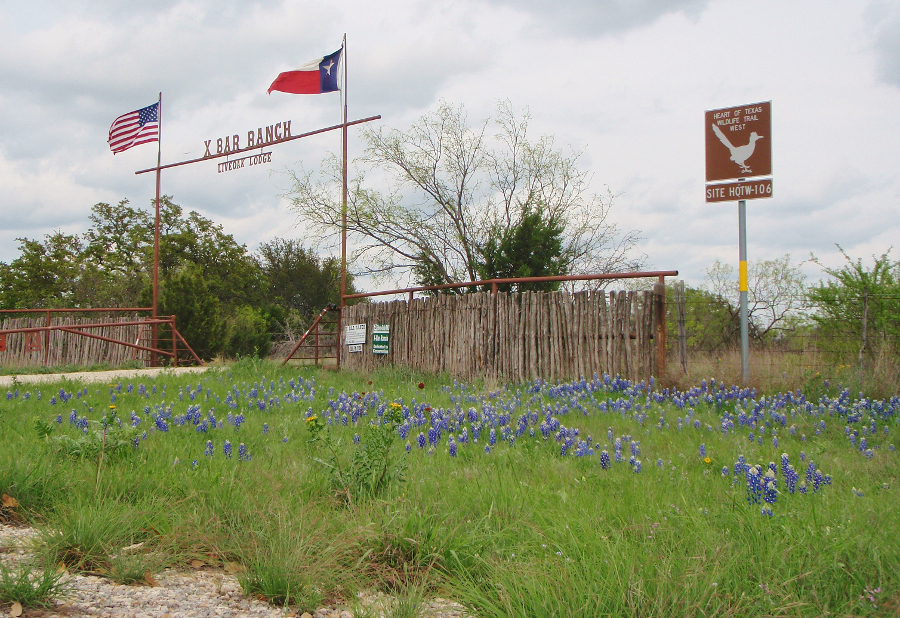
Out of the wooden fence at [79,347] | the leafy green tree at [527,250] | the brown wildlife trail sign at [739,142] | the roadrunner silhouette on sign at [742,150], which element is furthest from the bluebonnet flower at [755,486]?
the wooden fence at [79,347]

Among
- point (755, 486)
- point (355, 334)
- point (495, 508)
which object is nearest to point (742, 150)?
point (755, 486)

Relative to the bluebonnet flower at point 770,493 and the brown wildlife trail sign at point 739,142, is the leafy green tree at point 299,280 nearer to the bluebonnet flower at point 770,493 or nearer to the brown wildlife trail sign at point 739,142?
the brown wildlife trail sign at point 739,142

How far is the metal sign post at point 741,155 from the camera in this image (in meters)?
8.99

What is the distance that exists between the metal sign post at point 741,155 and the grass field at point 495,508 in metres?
3.91

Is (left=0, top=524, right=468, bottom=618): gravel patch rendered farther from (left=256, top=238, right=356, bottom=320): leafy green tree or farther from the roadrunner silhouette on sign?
(left=256, top=238, right=356, bottom=320): leafy green tree

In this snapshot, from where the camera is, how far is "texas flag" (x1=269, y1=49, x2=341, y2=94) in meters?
18.5

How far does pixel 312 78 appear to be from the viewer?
741 inches

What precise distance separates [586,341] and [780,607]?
7079mm

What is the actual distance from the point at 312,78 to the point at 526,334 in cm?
1266

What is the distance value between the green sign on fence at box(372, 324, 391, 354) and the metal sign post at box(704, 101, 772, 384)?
6.02 metres

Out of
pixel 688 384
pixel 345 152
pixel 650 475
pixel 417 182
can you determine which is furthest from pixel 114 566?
pixel 417 182

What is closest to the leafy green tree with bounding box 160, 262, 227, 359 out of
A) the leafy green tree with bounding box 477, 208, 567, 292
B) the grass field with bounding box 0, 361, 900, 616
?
the leafy green tree with bounding box 477, 208, 567, 292

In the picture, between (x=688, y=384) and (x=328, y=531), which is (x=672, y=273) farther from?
(x=328, y=531)

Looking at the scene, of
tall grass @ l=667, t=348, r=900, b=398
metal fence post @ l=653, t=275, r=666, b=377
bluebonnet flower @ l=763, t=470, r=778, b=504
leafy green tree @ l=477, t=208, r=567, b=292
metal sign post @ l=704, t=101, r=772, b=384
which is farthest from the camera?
leafy green tree @ l=477, t=208, r=567, b=292
